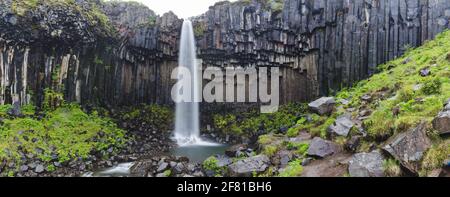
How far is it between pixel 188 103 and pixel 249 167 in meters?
19.4

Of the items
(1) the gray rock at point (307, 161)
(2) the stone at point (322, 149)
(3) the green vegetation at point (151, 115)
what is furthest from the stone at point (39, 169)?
(2) the stone at point (322, 149)

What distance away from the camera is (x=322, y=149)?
1363cm

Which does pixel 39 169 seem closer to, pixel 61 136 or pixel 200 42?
pixel 61 136

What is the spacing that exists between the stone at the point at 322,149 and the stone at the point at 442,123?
387cm

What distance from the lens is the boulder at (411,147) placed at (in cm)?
992

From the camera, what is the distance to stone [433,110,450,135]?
32.9 feet

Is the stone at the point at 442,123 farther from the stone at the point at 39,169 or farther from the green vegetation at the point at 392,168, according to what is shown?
the stone at the point at 39,169

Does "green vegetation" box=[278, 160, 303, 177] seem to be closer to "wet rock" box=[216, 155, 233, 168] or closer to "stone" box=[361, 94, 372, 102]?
"wet rock" box=[216, 155, 233, 168]

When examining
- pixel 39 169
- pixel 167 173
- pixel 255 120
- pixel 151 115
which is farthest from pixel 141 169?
pixel 255 120

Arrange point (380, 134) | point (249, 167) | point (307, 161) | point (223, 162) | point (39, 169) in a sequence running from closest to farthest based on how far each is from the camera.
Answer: point (380, 134), point (307, 161), point (249, 167), point (223, 162), point (39, 169)

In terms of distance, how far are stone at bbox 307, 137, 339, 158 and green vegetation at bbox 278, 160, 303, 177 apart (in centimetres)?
64

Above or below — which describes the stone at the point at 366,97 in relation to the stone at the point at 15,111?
above
